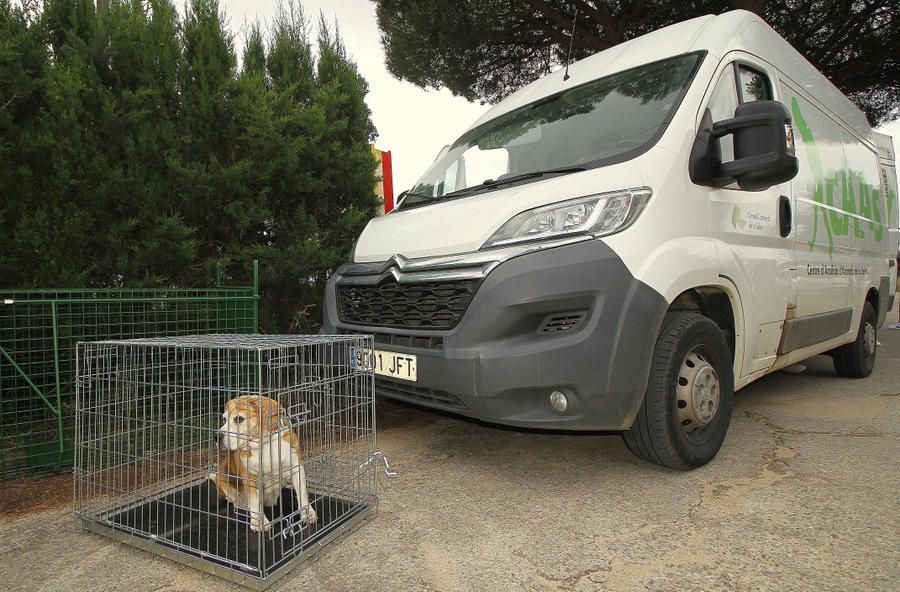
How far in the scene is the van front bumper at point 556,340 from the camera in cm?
230

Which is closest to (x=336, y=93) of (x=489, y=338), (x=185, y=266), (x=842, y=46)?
(x=185, y=266)

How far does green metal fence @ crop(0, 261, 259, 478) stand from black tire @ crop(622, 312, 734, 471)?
2739mm

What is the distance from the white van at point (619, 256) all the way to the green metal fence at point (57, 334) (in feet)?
3.77

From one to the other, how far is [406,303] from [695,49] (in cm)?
223

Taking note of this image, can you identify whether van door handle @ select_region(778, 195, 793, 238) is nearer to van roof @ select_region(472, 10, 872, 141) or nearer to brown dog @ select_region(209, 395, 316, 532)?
van roof @ select_region(472, 10, 872, 141)

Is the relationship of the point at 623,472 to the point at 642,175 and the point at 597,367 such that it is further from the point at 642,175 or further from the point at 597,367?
the point at 642,175

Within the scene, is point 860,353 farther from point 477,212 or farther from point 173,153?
point 173,153

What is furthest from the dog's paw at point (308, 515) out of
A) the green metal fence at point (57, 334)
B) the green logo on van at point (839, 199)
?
the green logo on van at point (839, 199)

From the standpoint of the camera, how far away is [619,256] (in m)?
2.33

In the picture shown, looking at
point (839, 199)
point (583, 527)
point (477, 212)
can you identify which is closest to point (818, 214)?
point (839, 199)

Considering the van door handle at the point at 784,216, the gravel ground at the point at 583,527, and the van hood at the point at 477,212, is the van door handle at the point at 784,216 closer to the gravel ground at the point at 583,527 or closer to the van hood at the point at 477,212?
the gravel ground at the point at 583,527

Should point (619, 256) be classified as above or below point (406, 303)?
above

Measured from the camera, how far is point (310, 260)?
466 cm

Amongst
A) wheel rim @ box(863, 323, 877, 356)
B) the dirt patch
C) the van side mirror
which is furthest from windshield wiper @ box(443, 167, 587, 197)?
wheel rim @ box(863, 323, 877, 356)
